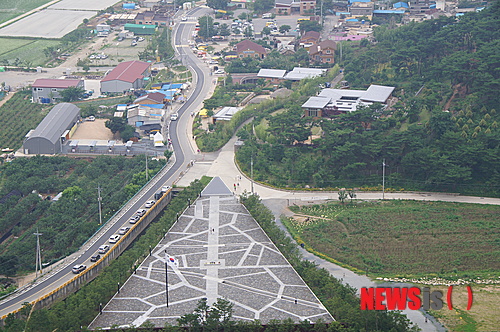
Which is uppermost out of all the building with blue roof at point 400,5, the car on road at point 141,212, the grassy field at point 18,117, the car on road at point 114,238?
the building with blue roof at point 400,5

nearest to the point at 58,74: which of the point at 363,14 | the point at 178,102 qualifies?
the point at 178,102

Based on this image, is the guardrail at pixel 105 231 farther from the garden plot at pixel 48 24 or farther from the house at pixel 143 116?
the garden plot at pixel 48 24

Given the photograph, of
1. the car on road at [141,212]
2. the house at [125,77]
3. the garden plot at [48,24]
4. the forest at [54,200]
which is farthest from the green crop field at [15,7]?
the car on road at [141,212]

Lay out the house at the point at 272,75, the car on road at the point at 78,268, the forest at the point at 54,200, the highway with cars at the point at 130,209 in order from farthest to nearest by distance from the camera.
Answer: the house at the point at 272,75 → the forest at the point at 54,200 → the car on road at the point at 78,268 → the highway with cars at the point at 130,209

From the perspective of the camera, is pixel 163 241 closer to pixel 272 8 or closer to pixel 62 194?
pixel 62 194

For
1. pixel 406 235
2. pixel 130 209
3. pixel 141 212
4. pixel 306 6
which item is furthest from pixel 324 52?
pixel 406 235
